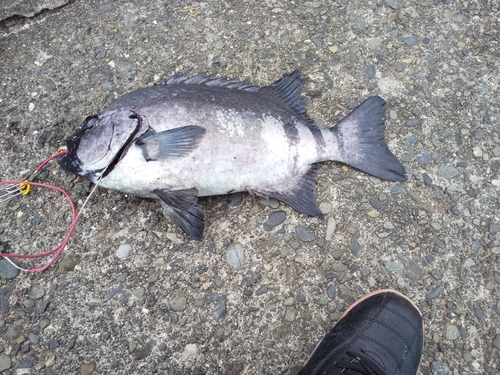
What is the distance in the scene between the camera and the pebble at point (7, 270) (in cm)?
299

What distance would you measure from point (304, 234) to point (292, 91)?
1.09m

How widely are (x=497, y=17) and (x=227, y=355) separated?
3564mm

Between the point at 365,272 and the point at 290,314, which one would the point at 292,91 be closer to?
the point at 365,272

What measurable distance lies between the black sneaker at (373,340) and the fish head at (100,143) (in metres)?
1.79

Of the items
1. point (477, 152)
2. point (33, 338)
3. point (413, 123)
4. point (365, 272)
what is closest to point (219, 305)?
point (365, 272)

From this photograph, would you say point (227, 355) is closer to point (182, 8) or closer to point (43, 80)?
point (43, 80)

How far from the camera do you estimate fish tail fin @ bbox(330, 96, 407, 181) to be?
10.3ft

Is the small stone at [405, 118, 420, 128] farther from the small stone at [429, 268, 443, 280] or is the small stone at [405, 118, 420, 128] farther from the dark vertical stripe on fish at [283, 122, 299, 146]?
the small stone at [429, 268, 443, 280]

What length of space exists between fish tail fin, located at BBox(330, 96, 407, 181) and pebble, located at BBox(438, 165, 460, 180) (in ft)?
1.00

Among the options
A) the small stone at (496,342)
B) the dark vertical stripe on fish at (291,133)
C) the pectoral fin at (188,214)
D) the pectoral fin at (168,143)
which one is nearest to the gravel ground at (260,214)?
the small stone at (496,342)

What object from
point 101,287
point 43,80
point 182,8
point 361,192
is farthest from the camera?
point 182,8

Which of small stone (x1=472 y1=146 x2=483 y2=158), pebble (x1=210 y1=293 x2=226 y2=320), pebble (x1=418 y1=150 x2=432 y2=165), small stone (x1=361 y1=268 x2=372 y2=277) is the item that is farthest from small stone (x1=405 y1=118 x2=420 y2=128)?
pebble (x1=210 y1=293 x2=226 y2=320)

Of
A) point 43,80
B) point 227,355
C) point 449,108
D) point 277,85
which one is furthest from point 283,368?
point 43,80

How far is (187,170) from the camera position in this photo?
2.83m
